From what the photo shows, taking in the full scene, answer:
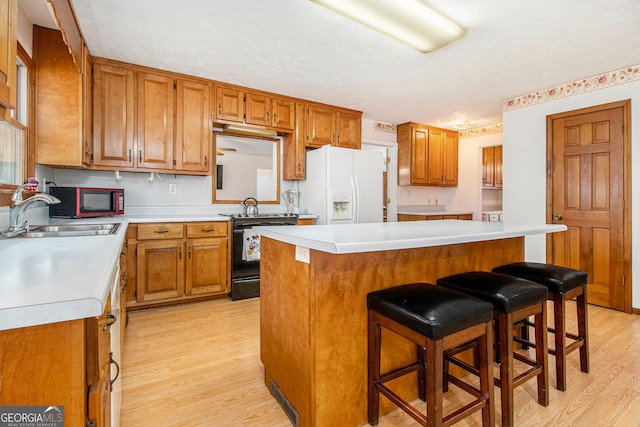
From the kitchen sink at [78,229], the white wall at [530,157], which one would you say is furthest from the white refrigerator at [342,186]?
the kitchen sink at [78,229]

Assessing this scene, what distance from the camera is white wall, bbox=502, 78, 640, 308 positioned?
340 cm

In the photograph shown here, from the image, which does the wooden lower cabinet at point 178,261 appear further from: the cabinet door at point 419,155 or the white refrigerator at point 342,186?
the cabinet door at point 419,155

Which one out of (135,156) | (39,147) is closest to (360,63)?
(135,156)

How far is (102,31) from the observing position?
97.7 inches

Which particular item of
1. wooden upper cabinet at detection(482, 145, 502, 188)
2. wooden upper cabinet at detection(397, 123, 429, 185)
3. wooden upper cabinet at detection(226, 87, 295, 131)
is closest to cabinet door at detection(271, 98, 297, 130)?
wooden upper cabinet at detection(226, 87, 295, 131)

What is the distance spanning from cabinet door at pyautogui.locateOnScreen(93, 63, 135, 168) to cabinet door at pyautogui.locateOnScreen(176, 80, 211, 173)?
0.43 meters

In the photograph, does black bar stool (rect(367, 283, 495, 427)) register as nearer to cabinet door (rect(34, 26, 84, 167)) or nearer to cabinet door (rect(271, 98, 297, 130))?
cabinet door (rect(34, 26, 84, 167))

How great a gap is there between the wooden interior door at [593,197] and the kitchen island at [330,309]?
2.24m

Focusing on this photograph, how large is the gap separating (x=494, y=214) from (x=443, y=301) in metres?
5.07

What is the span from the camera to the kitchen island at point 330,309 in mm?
1359

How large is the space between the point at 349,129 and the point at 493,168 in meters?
3.72

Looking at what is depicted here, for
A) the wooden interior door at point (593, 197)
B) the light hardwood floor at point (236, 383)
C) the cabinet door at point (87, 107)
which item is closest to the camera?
the light hardwood floor at point (236, 383)

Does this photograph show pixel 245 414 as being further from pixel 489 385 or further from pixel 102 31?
pixel 102 31

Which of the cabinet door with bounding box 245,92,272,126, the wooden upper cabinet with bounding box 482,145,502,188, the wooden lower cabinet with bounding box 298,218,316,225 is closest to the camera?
the cabinet door with bounding box 245,92,272,126
